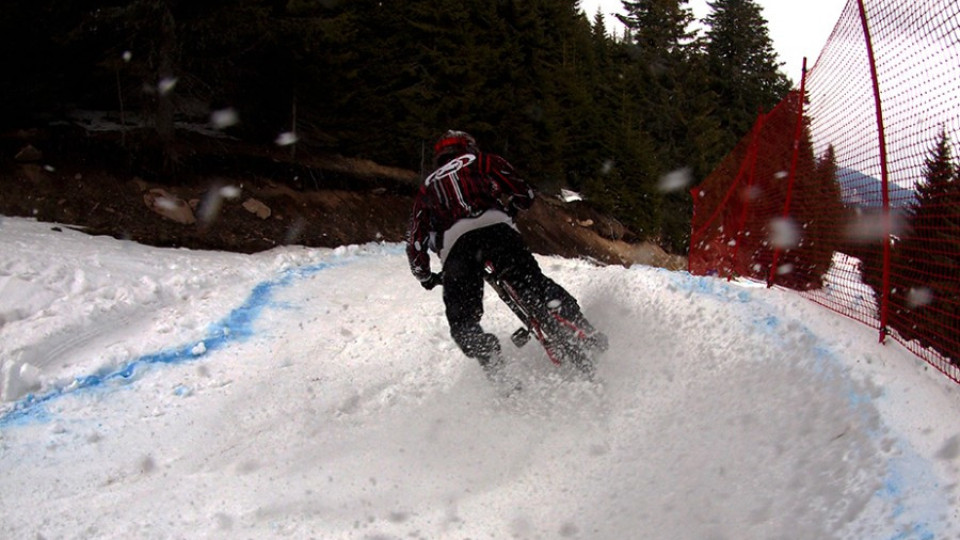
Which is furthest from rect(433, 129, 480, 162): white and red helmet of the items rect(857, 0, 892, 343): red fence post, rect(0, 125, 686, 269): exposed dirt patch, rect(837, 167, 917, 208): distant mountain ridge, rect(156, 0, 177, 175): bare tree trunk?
rect(156, 0, 177, 175): bare tree trunk

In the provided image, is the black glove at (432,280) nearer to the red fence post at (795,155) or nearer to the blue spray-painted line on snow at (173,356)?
the blue spray-painted line on snow at (173,356)

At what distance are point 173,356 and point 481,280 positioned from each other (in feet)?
10.1

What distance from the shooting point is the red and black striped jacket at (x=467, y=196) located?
4578 mm

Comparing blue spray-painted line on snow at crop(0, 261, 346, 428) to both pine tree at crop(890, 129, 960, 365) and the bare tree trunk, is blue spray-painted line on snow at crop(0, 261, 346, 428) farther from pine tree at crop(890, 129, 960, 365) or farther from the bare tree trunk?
pine tree at crop(890, 129, 960, 365)

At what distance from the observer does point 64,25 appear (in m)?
11.6

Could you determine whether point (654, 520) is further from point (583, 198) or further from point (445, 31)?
point (583, 198)

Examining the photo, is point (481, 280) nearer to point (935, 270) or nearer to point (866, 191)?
point (866, 191)

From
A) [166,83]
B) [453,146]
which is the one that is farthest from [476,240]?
[166,83]

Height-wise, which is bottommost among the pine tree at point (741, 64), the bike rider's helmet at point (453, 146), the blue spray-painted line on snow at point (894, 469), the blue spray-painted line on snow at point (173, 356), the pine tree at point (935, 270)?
the blue spray-painted line on snow at point (173, 356)

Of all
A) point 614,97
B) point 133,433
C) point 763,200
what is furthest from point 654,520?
point 614,97

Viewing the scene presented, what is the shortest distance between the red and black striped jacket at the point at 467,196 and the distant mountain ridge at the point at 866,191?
2.37m

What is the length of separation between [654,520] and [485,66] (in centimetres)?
2063

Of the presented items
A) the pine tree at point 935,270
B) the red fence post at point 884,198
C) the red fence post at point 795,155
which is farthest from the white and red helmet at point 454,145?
the red fence post at point 795,155

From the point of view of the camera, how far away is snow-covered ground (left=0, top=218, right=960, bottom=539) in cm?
265
